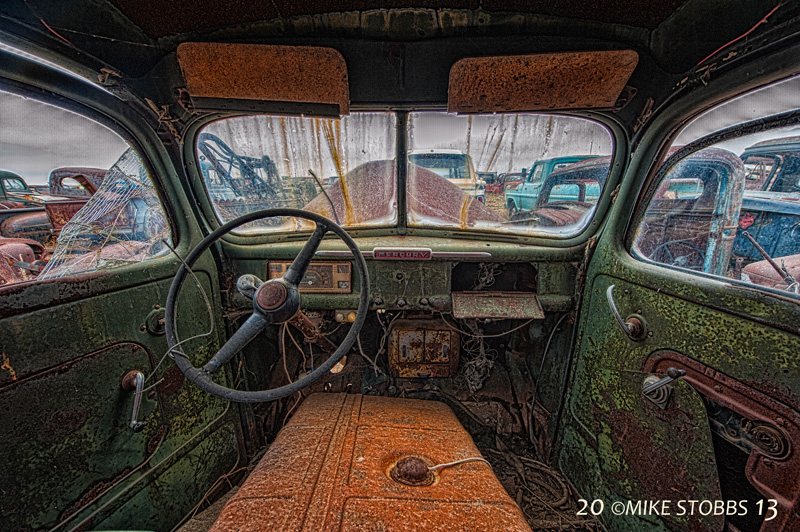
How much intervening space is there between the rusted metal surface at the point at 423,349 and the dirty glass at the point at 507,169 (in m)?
0.74

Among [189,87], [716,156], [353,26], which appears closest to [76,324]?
[189,87]

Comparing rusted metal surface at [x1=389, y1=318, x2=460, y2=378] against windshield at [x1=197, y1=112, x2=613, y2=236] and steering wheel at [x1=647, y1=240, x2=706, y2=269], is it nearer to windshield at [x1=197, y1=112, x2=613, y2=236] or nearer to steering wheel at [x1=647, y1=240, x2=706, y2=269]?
windshield at [x1=197, y1=112, x2=613, y2=236]

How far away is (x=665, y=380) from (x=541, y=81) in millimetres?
1416

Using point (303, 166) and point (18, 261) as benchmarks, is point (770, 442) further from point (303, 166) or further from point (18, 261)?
point (18, 261)

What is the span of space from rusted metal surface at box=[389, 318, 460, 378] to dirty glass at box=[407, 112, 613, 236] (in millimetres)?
743

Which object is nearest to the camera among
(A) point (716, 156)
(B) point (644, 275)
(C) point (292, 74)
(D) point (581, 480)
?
(A) point (716, 156)

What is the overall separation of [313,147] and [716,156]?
2.03m

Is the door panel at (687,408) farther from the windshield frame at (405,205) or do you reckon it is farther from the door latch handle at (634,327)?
the windshield frame at (405,205)

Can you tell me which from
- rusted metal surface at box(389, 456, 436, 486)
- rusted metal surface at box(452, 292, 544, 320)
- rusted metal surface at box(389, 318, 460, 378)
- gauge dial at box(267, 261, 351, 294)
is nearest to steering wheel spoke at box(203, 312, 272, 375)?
gauge dial at box(267, 261, 351, 294)

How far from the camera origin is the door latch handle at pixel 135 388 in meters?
1.30

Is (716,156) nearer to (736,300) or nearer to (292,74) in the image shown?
(736,300)

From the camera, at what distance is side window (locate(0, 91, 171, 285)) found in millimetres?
1172

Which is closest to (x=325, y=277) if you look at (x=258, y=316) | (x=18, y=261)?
(x=258, y=316)

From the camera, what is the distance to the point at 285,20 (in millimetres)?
1331
